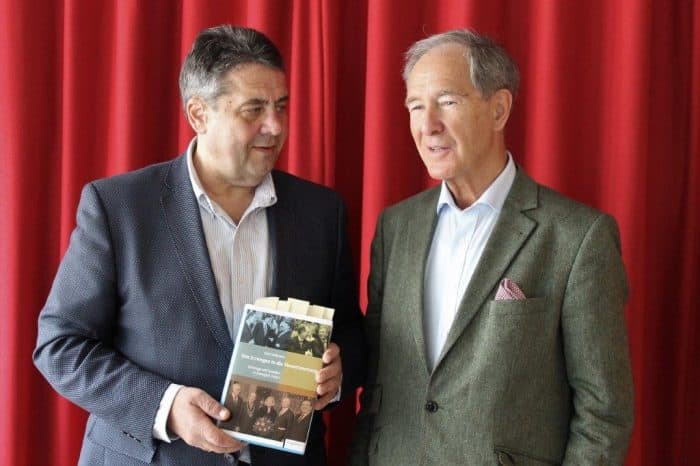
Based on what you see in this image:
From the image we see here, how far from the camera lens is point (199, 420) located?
172cm

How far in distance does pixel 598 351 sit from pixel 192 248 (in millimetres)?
982

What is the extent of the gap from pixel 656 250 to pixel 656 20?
68cm

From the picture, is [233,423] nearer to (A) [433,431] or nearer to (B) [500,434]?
(A) [433,431]

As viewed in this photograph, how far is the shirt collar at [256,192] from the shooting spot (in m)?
2.00

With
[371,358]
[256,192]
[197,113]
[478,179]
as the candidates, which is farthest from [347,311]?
[197,113]

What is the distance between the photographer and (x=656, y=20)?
91.5 inches

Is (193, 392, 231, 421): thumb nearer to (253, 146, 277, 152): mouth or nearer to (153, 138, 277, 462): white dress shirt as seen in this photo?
(153, 138, 277, 462): white dress shirt

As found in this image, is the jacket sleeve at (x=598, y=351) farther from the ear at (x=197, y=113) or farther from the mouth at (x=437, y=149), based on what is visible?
the ear at (x=197, y=113)

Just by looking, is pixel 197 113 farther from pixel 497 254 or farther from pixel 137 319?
pixel 497 254

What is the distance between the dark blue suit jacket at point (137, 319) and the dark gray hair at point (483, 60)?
2.11 feet

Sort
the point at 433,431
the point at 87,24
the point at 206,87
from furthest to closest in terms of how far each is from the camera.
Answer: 1. the point at 87,24
2. the point at 206,87
3. the point at 433,431

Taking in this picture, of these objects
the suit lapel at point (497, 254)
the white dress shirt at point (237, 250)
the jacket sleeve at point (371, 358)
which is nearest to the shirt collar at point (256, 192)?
the white dress shirt at point (237, 250)

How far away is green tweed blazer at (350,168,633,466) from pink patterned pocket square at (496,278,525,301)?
0.05 ft

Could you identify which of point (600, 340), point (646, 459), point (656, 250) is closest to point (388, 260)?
point (600, 340)
